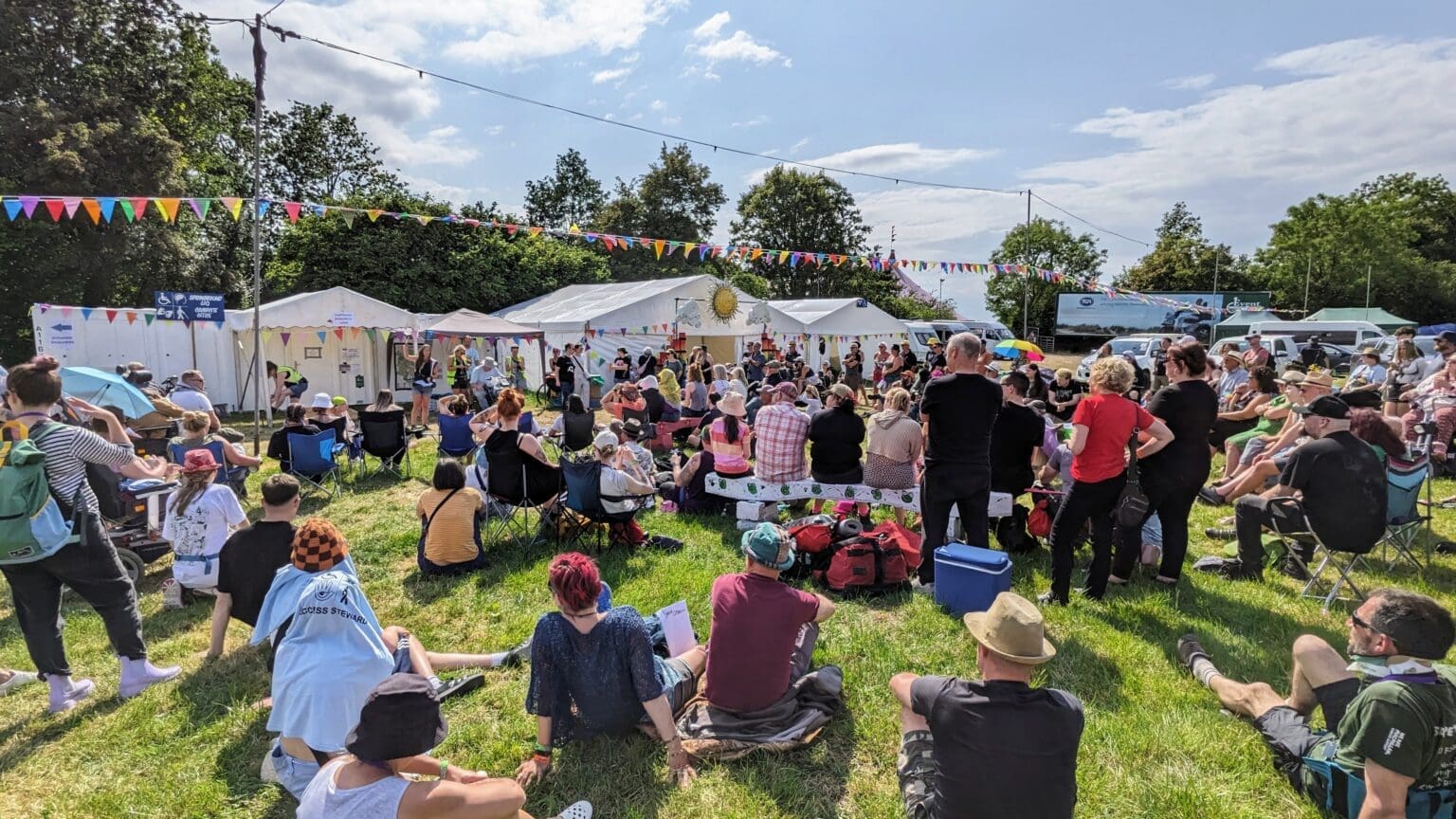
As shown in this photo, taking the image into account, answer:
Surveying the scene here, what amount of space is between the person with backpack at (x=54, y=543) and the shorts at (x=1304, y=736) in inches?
207

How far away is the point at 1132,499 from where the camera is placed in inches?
175

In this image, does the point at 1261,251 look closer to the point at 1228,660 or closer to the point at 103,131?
the point at 1228,660

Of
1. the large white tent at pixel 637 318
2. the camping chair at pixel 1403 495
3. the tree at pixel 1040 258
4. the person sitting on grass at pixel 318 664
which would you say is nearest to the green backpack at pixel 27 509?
the person sitting on grass at pixel 318 664

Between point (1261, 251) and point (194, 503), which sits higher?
point (1261, 251)

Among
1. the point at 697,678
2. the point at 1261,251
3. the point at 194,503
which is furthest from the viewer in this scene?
the point at 1261,251

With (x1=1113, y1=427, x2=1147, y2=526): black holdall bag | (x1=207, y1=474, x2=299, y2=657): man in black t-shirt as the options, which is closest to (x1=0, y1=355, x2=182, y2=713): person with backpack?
(x1=207, y1=474, x2=299, y2=657): man in black t-shirt

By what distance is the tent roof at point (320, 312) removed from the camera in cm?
1285

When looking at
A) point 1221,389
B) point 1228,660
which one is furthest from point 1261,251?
point 1228,660

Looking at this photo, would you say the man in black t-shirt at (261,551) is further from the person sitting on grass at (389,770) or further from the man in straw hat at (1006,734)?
the man in straw hat at (1006,734)

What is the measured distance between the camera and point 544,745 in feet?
A: 9.21

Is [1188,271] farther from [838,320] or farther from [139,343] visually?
[139,343]

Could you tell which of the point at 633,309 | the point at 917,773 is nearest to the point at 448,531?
the point at 917,773

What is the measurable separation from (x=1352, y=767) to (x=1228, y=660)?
1.39 m

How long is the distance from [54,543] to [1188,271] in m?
48.4
